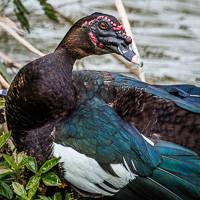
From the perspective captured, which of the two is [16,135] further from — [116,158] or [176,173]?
[176,173]

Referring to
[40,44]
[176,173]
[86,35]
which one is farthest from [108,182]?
[40,44]

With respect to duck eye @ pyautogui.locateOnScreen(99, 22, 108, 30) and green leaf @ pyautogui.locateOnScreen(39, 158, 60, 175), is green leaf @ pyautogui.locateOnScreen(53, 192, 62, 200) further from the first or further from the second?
duck eye @ pyautogui.locateOnScreen(99, 22, 108, 30)

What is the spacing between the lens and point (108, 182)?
9.76 feet

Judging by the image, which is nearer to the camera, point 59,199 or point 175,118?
point 59,199

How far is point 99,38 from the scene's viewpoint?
121 inches

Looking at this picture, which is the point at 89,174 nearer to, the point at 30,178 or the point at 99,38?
the point at 30,178

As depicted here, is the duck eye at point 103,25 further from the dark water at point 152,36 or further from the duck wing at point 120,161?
the dark water at point 152,36

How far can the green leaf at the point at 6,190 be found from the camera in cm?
284

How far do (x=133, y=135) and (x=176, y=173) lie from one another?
0.34 meters

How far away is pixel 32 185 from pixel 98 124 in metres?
0.53

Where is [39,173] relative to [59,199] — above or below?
above

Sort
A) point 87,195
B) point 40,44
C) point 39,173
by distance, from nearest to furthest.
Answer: point 39,173
point 87,195
point 40,44

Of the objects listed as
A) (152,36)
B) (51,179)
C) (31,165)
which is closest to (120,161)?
(51,179)

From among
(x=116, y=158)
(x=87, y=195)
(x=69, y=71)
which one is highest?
(x=69, y=71)
